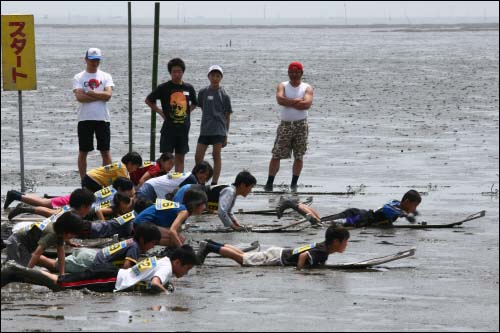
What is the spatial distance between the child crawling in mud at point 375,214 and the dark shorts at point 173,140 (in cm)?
274

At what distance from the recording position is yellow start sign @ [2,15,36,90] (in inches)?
677

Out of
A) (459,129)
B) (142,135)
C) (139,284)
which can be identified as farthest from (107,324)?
(459,129)

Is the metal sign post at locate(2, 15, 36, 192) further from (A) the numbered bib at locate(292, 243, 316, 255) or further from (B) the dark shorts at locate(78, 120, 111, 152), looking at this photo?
(A) the numbered bib at locate(292, 243, 316, 255)

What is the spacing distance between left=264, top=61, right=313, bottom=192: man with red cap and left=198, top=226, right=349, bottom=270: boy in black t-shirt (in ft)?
17.2

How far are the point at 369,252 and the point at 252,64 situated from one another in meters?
44.0

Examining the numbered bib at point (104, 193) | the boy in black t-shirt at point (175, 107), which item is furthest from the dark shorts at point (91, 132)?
the numbered bib at point (104, 193)

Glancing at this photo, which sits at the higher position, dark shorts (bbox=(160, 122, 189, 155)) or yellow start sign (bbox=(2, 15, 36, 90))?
yellow start sign (bbox=(2, 15, 36, 90))

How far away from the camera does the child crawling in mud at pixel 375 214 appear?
15.7 m

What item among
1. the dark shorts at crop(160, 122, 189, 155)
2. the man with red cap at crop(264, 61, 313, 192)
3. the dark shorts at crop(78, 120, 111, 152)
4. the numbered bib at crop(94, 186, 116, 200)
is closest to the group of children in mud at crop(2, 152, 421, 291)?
the numbered bib at crop(94, 186, 116, 200)

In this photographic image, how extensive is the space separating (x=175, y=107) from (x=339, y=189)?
2810 mm

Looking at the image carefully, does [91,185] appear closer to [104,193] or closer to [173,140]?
[104,193]

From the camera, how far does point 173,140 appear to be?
1808cm

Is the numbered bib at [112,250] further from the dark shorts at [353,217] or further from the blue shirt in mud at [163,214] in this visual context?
the dark shorts at [353,217]

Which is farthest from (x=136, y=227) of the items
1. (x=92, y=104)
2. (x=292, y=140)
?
(x=292, y=140)
